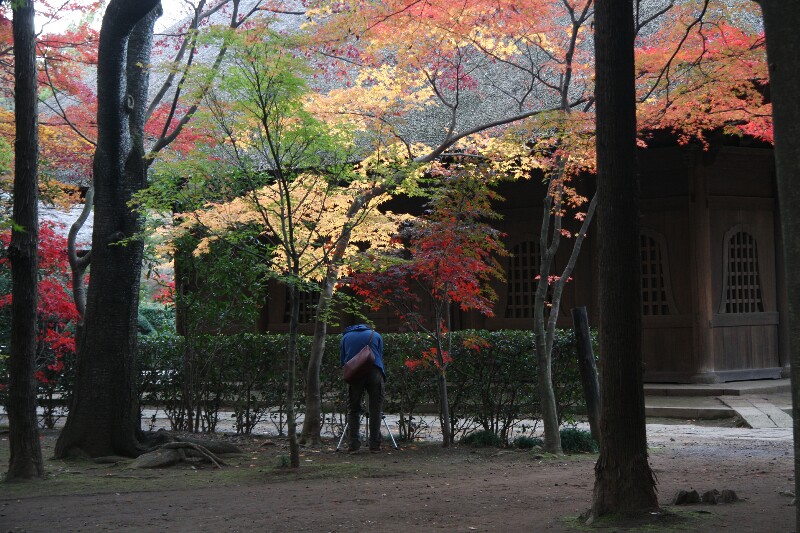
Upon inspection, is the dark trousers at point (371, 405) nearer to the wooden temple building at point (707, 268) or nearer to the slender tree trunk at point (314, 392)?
the slender tree trunk at point (314, 392)

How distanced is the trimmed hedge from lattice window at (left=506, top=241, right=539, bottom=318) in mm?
4986

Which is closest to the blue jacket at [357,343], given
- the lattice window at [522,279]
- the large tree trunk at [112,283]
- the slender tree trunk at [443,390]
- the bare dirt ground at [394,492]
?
the slender tree trunk at [443,390]

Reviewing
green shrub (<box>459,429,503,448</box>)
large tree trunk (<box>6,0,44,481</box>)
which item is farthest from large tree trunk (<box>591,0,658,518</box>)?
large tree trunk (<box>6,0,44,481</box>)

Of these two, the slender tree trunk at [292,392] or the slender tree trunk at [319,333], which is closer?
the slender tree trunk at [292,392]

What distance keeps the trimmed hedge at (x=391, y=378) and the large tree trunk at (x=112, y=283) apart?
196 centimetres

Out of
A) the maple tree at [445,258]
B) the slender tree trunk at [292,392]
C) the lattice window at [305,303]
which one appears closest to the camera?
the slender tree trunk at [292,392]

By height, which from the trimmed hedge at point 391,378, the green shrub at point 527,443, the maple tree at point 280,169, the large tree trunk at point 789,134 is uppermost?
the maple tree at point 280,169

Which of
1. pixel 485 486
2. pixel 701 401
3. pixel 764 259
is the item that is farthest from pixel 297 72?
pixel 764 259

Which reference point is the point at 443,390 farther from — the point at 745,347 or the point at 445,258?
the point at 745,347

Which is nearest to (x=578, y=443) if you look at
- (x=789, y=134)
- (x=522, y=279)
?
(x=522, y=279)

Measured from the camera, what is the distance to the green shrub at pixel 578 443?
10211mm

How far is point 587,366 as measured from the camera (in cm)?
984

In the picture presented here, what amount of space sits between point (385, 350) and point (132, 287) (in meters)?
3.43

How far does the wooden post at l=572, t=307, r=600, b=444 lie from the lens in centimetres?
976
